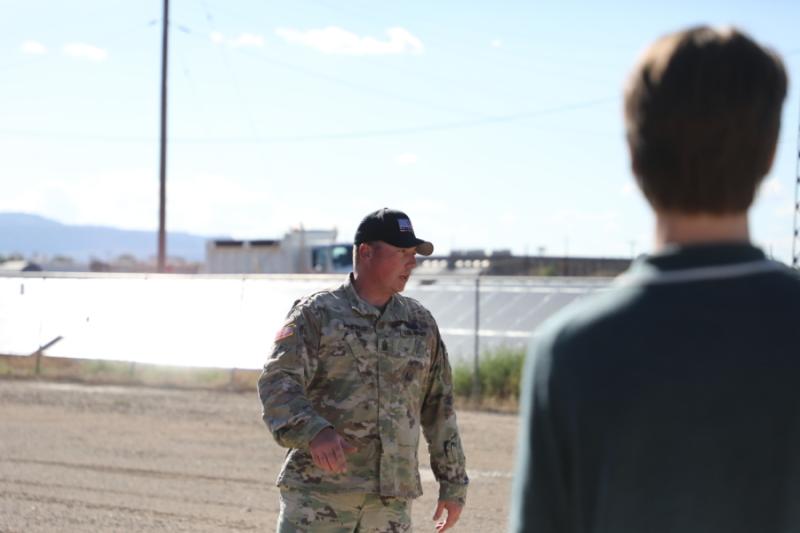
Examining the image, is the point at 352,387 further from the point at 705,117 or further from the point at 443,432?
the point at 705,117

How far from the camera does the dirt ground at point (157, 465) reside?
9953mm

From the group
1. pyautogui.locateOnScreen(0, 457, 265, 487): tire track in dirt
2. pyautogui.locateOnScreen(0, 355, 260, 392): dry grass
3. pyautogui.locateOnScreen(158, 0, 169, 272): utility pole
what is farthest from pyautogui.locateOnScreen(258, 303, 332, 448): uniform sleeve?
pyautogui.locateOnScreen(158, 0, 169, 272): utility pole

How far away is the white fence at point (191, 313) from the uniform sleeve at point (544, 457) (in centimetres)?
1659

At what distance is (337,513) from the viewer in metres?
4.77

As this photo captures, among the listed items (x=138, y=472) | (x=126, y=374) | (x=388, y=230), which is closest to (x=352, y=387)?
(x=388, y=230)

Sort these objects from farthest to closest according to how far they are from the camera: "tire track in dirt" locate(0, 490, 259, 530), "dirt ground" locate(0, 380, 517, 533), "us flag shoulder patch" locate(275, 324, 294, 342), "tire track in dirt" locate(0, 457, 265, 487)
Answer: "tire track in dirt" locate(0, 457, 265, 487) → "dirt ground" locate(0, 380, 517, 533) → "tire track in dirt" locate(0, 490, 259, 530) → "us flag shoulder patch" locate(275, 324, 294, 342)

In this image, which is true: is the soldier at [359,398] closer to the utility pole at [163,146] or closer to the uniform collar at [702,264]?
the uniform collar at [702,264]

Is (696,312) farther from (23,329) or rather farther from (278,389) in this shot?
(23,329)

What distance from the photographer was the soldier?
4.72 meters

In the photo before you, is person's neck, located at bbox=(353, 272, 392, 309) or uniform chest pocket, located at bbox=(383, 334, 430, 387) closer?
uniform chest pocket, located at bbox=(383, 334, 430, 387)

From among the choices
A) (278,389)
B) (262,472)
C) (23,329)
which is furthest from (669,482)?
(23,329)

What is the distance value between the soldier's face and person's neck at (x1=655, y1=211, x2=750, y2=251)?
304cm

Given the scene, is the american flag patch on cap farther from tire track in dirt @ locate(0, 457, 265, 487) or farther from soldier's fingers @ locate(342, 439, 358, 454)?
tire track in dirt @ locate(0, 457, 265, 487)

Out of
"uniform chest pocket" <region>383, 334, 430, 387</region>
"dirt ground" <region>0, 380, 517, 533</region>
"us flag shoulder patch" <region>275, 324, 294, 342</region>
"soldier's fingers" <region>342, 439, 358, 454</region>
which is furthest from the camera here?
"dirt ground" <region>0, 380, 517, 533</region>
